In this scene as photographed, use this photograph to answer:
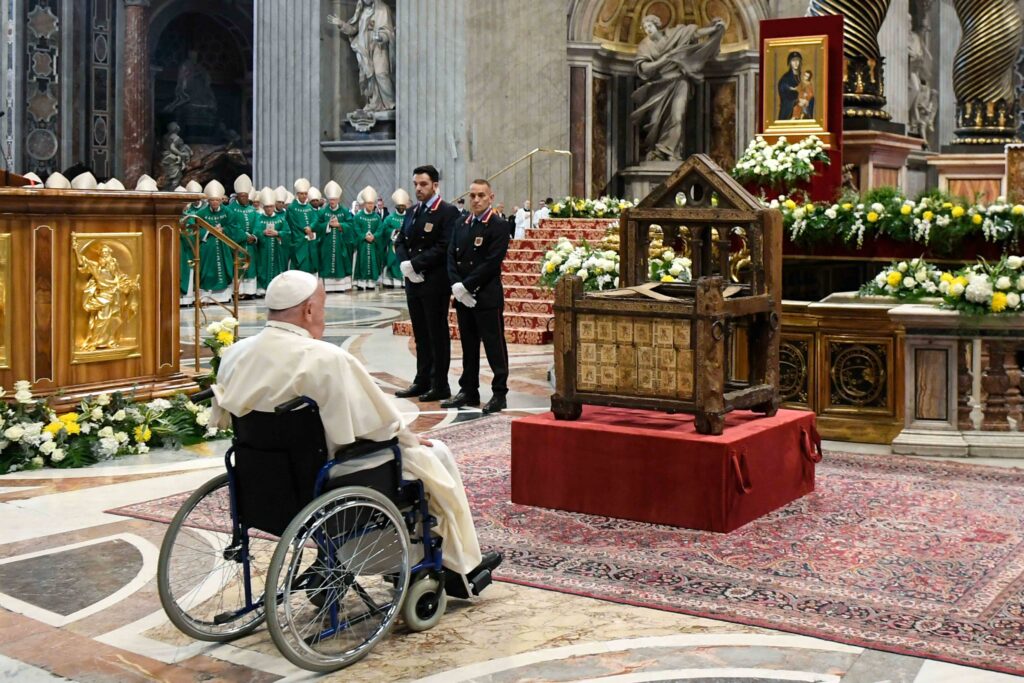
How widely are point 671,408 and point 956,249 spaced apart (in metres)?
4.00

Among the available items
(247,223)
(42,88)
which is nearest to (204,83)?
(42,88)

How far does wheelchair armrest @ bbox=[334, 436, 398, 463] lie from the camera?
4289 mm

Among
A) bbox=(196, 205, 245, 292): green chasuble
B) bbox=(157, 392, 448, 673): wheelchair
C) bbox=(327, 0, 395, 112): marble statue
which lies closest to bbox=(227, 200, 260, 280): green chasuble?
bbox=(196, 205, 245, 292): green chasuble

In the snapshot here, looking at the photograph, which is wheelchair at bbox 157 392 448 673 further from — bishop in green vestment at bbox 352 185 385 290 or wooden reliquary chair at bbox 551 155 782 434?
bishop in green vestment at bbox 352 185 385 290

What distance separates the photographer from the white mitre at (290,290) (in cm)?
431

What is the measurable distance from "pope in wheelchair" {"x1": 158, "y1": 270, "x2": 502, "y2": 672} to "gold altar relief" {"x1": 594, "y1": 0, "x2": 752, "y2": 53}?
62.2ft

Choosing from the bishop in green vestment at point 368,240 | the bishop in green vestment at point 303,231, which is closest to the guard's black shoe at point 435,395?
the bishop in green vestment at point 303,231

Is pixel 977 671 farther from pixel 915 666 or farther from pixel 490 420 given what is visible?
pixel 490 420

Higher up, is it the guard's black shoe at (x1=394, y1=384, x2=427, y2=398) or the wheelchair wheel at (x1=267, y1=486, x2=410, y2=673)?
the guard's black shoe at (x1=394, y1=384, x2=427, y2=398)

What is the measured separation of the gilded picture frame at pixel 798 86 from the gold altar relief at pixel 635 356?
551 cm

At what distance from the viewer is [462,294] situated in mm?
9672

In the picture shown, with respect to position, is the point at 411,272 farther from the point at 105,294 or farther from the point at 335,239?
the point at 335,239

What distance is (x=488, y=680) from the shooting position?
4062mm

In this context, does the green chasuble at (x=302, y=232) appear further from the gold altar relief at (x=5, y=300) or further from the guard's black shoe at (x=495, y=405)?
the gold altar relief at (x=5, y=300)
